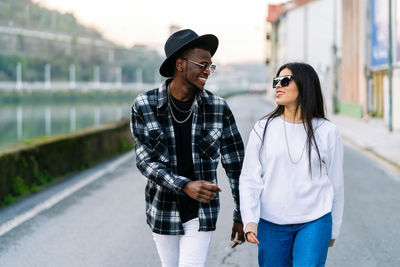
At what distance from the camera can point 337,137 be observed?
10.3ft

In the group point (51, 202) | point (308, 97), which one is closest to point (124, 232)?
point (51, 202)

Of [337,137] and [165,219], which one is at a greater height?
[337,137]

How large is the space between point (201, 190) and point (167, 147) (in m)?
0.32

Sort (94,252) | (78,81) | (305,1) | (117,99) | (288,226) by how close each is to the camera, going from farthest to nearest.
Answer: (78,81) → (117,99) → (305,1) → (94,252) → (288,226)

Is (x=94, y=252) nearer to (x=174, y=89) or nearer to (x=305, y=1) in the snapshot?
(x=174, y=89)

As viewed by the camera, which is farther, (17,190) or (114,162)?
(114,162)

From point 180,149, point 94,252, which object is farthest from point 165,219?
point 94,252

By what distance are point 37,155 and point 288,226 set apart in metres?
7.42

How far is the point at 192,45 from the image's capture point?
3102 mm

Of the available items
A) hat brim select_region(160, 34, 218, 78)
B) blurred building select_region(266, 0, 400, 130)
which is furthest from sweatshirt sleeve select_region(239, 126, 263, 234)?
blurred building select_region(266, 0, 400, 130)

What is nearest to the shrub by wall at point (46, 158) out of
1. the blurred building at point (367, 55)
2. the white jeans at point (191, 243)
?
the white jeans at point (191, 243)

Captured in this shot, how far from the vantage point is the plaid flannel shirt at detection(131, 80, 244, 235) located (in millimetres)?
3074

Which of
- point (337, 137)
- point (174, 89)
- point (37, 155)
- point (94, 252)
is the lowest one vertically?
point (94, 252)

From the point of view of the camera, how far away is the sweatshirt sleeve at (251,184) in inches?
120
